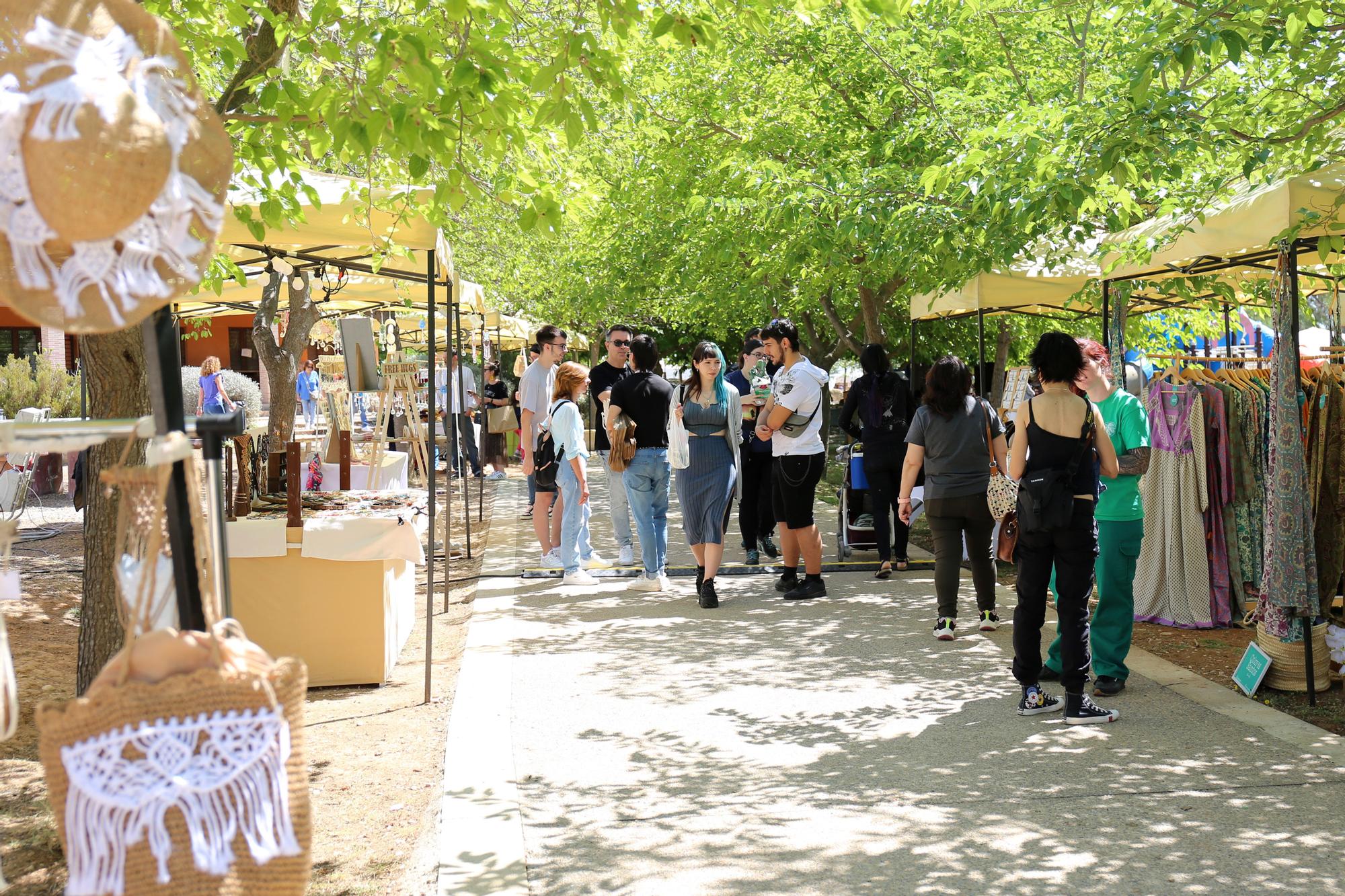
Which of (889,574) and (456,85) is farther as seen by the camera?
(889,574)

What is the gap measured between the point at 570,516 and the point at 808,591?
6.59 ft

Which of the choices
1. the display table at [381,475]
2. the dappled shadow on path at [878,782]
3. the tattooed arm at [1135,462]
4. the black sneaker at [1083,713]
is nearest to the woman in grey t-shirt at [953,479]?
the dappled shadow on path at [878,782]

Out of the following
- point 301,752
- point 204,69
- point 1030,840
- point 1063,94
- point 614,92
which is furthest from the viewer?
point 1063,94

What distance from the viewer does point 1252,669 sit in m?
6.11

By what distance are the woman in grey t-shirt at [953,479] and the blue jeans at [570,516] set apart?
2.78 m

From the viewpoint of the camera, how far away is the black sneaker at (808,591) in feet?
29.0

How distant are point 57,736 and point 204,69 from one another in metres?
5.51

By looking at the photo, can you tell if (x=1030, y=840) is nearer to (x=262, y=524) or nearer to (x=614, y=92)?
(x=614, y=92)

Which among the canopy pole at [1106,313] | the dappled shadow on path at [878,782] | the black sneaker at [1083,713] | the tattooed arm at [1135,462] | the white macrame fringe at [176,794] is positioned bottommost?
the dappled shadow on path at [878,782]

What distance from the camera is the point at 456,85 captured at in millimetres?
4297

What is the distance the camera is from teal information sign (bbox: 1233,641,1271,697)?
605 cm

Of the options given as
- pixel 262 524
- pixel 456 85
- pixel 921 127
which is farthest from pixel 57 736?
pixel 921 127

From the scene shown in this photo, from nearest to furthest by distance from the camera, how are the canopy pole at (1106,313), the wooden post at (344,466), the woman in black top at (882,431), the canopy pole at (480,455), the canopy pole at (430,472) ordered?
the canopy pole at (430,472) → the wooden post at (344,466) → the canopy pole at (1106,313) → the woman in black top at (882,431) → the canopy pole at (480,455)

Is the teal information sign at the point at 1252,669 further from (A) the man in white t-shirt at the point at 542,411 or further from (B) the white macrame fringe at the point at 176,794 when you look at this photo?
(B) the white macrame fringe at the point at 176,794
